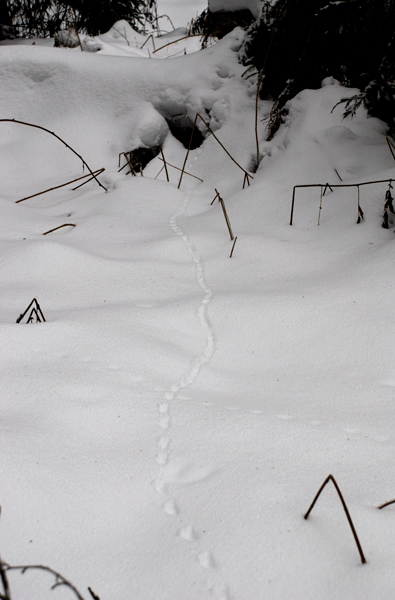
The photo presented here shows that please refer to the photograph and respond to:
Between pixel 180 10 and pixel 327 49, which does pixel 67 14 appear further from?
pixel 327 49

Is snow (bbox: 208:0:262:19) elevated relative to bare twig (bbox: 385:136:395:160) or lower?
elevated

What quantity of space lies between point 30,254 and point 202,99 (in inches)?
104

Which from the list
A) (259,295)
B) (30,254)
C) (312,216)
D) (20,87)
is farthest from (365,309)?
(20,87)

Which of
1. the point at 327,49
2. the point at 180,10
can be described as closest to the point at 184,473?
the point at 327,49

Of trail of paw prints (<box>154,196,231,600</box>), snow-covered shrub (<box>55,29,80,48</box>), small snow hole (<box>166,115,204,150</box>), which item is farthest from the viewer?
snow-covered shrub (<box>55,29,80,48</box>)

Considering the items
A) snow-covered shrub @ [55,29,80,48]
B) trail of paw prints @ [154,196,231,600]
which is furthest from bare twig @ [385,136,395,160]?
snow-covered shrub @ [55,29,80,48]

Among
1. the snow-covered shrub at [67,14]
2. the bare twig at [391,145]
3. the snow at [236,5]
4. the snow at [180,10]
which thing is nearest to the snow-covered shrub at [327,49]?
the bare twig at [391,145]

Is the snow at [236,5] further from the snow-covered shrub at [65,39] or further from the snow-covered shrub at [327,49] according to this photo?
the snow-covered shrub at [65,39]

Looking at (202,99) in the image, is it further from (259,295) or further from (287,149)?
(259,295)

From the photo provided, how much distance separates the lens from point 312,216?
284 cm

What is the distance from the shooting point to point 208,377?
63.1 inches

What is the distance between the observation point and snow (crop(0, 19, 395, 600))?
0.87m

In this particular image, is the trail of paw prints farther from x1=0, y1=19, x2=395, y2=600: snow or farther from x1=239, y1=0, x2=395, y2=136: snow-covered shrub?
x1=239, y1=0, x2=395, y2=136: snow-covered shrub

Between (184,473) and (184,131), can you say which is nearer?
(184,473)
